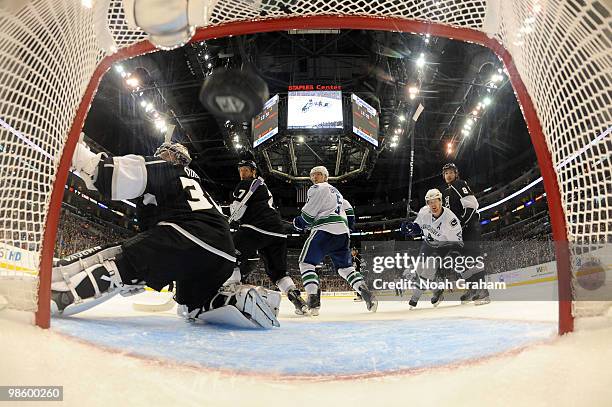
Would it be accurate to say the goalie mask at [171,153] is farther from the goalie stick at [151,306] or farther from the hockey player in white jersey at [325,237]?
the hockey player in white jersey at [325,237]

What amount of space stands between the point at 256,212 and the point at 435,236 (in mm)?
1868

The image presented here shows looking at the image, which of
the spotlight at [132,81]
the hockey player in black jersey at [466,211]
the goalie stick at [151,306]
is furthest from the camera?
the spotlight at [132,81]

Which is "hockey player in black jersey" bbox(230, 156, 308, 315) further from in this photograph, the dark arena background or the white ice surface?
the white ice surface

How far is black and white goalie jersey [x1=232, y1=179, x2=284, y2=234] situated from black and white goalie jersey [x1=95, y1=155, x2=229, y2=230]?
115 cm

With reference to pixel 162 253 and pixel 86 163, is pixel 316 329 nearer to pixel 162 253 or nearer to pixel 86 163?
pixel 162 253

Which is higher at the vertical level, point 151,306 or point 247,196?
point 247,196

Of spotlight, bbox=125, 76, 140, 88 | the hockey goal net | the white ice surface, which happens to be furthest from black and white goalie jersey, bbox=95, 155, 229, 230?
spotlight, bbox=125, 76, 140, 88

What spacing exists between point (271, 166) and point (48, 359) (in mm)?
9464

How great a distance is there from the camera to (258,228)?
11.0ft

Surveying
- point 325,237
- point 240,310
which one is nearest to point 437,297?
point 325,237

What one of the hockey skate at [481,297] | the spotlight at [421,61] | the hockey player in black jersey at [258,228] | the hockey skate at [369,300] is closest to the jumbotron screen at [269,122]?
the spotlight at [421,61]

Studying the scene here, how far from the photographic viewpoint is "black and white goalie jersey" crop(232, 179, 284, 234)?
336 cm

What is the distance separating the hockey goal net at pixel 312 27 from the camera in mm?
1090

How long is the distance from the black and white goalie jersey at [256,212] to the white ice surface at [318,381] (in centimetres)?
240
